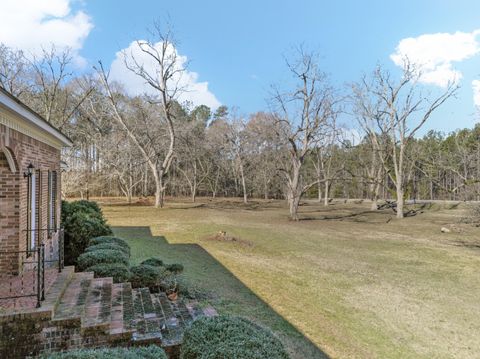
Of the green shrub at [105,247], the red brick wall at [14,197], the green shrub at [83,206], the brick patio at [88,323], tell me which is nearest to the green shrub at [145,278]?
the brick patio at [88,323]

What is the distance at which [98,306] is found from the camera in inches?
175

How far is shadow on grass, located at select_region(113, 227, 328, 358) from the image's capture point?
5027 mm

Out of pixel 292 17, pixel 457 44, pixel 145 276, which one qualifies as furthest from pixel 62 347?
Result: pixel 457 44

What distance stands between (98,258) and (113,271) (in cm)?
60

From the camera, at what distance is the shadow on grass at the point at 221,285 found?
16.5ft

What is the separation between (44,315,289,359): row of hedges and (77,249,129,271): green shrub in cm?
367

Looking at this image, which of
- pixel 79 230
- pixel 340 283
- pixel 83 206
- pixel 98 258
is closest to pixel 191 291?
pixel 98 258

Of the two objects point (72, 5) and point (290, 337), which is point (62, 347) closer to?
point (290, 337)

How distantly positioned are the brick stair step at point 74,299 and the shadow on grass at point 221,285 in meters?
2.23

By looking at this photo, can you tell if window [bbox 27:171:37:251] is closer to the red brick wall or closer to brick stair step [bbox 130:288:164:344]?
the red brick wall

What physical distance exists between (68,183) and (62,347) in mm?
21436

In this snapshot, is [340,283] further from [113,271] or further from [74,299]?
[74,299]

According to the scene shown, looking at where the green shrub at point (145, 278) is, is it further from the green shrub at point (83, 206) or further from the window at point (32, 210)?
the green shrub at point (83, 206)

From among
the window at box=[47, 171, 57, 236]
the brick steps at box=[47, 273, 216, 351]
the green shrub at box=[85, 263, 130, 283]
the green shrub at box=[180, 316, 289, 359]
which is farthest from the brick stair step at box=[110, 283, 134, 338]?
the window at box=[47, 171, 57, 236]
